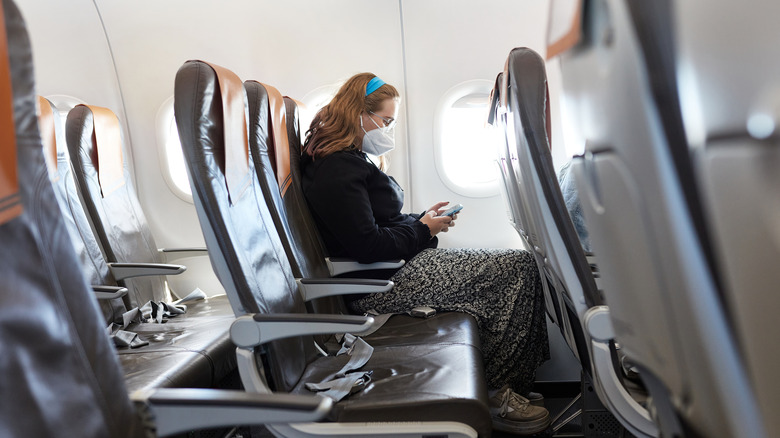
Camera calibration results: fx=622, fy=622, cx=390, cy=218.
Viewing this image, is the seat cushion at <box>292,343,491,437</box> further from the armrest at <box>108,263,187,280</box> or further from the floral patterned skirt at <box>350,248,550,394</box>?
the armrest at <box>108,263,187,280</box>

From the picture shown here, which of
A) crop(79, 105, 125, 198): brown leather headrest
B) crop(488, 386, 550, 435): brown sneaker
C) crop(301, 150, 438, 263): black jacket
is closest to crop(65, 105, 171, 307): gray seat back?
crop(79, 105, 125, 198): brown leather headrest

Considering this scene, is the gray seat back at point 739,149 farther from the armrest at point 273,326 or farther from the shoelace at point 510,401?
the shoelace at point 510,401

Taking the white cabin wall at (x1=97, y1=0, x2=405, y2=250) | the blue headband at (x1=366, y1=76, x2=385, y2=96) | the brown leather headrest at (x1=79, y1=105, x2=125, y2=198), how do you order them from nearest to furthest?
1. the blue headband at (x1=366, y1=76, x2=385, y2=96)
2. the brown leather headrest at (x1=79, y1=105, x2=125, y2=198)
3. the white cabin wall at (x1=97, y1=0, x2=405, y2=250)

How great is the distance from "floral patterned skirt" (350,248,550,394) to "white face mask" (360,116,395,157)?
0.60 meters

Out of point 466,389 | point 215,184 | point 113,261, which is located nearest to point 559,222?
point 466,389

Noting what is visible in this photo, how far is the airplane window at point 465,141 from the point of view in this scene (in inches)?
149

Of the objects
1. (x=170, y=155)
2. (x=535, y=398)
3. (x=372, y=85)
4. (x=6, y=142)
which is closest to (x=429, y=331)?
(x=535, y=398)

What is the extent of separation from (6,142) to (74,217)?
197 cm

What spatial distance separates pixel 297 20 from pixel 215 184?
107 inches

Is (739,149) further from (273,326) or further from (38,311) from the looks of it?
(273,326)

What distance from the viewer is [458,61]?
375 cm

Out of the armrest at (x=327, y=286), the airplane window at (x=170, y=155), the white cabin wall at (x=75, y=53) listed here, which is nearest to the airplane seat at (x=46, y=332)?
the armrest at (x=327, y=286)

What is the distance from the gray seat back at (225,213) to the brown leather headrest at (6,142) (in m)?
0.71

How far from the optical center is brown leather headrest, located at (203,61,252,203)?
1600 mm
